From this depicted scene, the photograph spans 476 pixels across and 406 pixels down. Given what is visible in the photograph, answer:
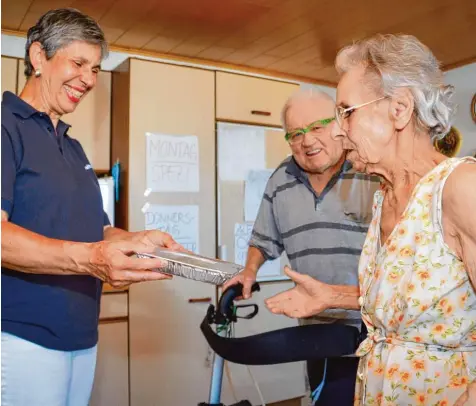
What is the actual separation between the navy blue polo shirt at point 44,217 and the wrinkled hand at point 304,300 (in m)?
0.46

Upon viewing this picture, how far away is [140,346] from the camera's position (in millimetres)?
2389

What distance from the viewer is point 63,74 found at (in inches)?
47.2

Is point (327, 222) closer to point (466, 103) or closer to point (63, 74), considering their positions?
point (63, 74)

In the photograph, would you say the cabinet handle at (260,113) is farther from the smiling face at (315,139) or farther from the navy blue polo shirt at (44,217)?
the navy blue polo shirt at (44,217)

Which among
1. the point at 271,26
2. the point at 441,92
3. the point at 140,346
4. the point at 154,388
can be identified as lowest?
the point at 154,388

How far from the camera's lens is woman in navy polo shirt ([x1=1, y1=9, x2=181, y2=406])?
93 centimetres

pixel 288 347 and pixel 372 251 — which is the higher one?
pixel 372 251

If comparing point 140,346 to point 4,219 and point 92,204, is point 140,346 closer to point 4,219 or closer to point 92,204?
point 92,204

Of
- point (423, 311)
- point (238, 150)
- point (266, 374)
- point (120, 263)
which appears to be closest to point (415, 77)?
point (423, 311)

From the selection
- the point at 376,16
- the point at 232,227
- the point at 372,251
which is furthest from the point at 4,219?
the point at 376,16

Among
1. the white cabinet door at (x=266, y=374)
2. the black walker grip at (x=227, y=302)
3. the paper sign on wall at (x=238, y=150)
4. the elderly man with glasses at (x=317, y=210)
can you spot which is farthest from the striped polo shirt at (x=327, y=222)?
the white cabinet door at (x=266, y=374)

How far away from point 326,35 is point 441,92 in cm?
187

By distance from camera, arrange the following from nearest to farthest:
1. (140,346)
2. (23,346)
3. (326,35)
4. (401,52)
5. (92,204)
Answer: (401,52) → (23,346) → (92,204) → (140,346) → (326,35)

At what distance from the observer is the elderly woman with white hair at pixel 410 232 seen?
0.80m
